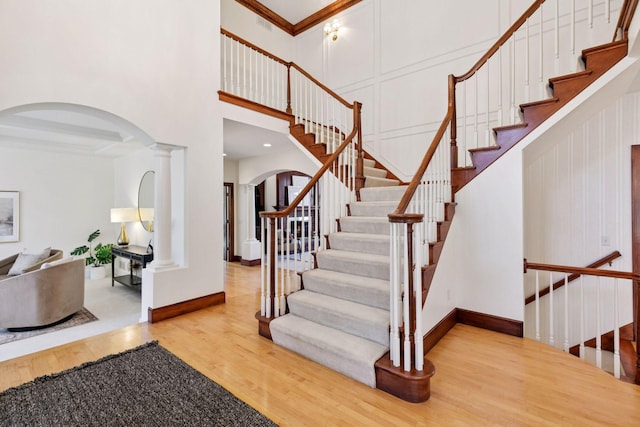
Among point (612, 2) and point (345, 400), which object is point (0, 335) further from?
point (612, 2)

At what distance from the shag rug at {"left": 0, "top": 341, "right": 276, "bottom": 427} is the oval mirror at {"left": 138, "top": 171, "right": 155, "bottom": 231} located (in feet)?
11.8

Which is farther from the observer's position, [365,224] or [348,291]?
[365,224]

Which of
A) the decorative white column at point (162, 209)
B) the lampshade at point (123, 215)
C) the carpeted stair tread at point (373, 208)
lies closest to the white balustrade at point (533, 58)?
the carpeted stair tread at point (373, 208)

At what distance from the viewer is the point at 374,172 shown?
4.75 meters

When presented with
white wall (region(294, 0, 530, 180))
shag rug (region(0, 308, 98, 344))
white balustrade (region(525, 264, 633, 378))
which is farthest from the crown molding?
shag rug (region(0, 308, 98, 344))

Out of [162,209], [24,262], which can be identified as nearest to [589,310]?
[162,209]

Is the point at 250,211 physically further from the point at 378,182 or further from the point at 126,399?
the point at 126,399

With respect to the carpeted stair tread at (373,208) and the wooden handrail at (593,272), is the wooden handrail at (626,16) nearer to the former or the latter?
the wooden handrail at (593,272)

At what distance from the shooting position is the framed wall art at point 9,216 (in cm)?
546

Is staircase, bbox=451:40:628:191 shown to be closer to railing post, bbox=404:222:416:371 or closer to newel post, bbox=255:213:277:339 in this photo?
railing post, bbox=404:222:416:371

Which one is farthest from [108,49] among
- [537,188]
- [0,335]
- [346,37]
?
[537,188]

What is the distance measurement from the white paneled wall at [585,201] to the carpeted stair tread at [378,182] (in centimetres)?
182

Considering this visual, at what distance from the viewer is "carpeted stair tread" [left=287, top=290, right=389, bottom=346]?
7.56 ft

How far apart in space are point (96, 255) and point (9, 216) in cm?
158
